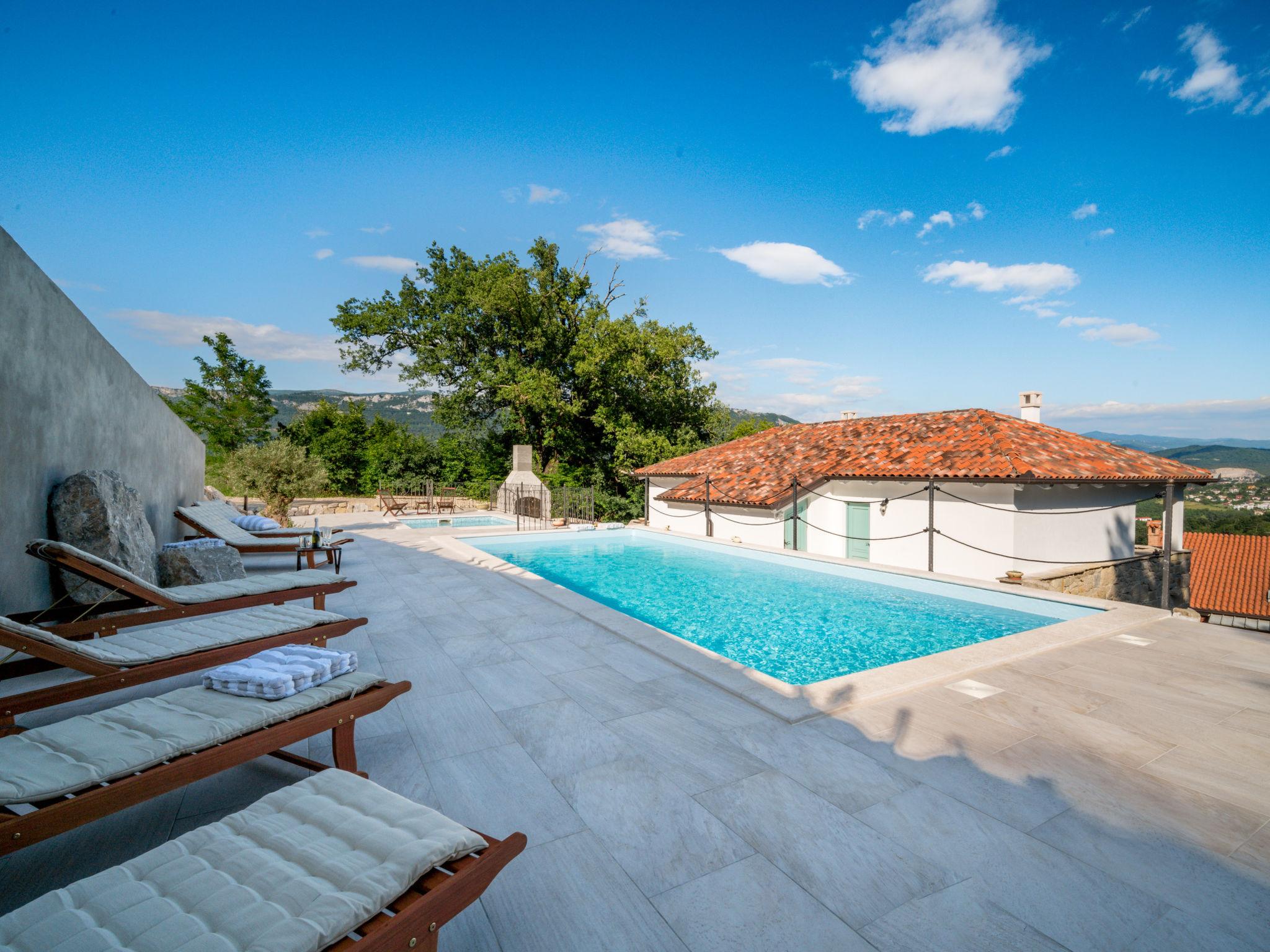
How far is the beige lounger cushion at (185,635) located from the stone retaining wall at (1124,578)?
11.2 metres

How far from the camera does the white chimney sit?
14945 mm

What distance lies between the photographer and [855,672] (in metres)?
4.92

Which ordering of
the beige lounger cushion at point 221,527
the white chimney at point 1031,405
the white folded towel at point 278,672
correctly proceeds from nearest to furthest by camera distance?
the white folded towel at point 278,672 → the beige lounger cushion at point 221,527 → the white chimney at point 1031,405

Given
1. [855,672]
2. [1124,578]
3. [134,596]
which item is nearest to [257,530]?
[134,596]

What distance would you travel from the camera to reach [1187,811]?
2531 millimetres

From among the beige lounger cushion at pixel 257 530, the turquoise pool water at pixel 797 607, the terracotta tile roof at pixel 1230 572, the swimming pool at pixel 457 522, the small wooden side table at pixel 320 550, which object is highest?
the beige lounger cushion at pixel 257 530

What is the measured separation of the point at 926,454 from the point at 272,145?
56.5 feet

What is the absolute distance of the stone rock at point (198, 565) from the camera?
19.5 ft

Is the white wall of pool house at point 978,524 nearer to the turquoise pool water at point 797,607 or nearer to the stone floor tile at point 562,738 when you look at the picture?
the turquoise pool water at point 797,607

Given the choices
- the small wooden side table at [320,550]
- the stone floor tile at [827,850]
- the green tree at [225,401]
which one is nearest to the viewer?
the stone floor tile at [827,850]

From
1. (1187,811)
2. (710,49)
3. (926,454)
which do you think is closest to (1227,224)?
(926,454)

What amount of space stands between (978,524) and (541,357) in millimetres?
17755

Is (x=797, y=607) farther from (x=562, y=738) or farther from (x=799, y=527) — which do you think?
(x=799, y=527)

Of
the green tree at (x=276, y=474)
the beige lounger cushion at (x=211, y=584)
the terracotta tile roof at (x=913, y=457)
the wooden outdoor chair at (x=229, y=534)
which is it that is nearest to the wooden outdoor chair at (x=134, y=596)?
the beige lounger cushion at (x=211, y=584)
